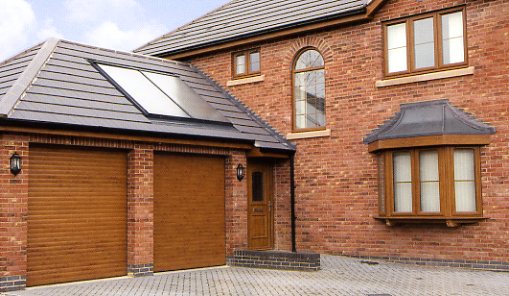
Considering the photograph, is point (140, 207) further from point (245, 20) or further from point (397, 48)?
point (245, 20)

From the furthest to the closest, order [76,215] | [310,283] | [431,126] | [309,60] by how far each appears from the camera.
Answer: [309,60] → [431,126] → [76,215] → [310,283]

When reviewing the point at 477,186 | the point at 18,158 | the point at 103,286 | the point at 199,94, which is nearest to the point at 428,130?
the point at 477,186

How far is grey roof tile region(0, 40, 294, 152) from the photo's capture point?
11624 millimetres

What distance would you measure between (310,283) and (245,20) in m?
8.95

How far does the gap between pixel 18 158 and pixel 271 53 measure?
787cm

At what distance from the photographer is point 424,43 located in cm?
1438

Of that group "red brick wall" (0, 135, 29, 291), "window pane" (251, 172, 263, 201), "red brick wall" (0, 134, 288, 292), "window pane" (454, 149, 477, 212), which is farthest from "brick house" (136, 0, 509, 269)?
"red brick wall" (0, 135, 29, 291)

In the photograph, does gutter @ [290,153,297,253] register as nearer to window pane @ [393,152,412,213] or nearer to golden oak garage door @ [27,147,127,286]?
window pane @ [393,152,412,213]

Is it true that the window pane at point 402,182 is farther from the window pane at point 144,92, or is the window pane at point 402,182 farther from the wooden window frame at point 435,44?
the window pane at point 144,92

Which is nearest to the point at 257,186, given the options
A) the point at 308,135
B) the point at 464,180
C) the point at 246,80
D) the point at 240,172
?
the point at 240,172

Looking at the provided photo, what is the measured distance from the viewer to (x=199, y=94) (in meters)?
16.6

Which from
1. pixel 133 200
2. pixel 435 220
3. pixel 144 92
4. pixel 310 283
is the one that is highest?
pixel 144 92

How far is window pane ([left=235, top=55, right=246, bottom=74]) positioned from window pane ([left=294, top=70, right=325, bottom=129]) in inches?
68.0

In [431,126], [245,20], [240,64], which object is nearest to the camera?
[431,126]
